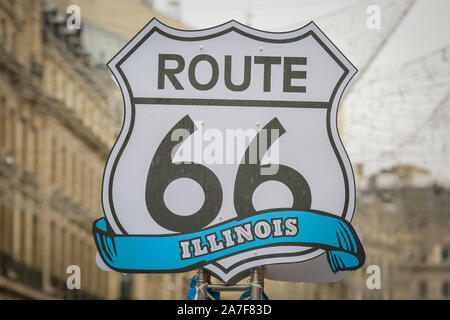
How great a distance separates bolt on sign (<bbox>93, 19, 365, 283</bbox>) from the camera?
2930mm

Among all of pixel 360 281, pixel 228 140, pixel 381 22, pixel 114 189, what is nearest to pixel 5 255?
pixel 114 189

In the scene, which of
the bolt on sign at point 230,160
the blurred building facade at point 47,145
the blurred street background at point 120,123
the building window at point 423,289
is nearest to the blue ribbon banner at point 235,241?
the bolt on sign at point 230,160

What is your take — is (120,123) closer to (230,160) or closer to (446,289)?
(230,160)

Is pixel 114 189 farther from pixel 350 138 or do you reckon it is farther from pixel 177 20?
pixel 350 138

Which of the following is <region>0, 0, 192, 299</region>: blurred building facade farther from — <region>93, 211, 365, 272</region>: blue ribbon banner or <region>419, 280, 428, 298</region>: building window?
<region>419, 280, 428, 298</region>: building window

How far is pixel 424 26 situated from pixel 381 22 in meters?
0.22

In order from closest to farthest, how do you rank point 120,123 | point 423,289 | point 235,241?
1. point 235,241
2. point 120,123
3. point 423,289

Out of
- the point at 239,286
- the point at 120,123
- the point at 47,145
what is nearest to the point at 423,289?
the point at 239,286

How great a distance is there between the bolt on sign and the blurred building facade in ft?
1.12

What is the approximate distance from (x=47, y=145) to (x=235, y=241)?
3.67ft

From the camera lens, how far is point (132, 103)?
9.90 feet

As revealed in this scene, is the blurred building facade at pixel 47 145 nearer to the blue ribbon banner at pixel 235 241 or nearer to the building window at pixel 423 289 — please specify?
the blue ribbon banner at pixel 235 241

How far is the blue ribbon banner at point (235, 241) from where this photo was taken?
2.92 metres

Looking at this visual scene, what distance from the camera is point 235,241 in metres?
2.93
